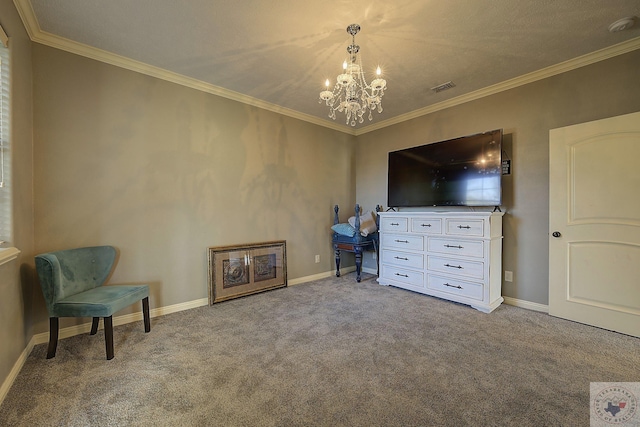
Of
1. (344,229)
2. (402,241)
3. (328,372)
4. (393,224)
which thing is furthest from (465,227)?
(328,372)

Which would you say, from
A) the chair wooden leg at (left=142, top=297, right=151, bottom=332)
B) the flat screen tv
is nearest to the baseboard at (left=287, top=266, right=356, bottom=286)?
the flat screen tv

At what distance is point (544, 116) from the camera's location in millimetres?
2777

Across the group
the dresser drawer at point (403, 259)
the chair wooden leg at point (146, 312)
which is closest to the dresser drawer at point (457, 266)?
the dresser drawer at point (403, 259)

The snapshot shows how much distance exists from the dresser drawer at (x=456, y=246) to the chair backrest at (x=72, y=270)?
340 centimetres

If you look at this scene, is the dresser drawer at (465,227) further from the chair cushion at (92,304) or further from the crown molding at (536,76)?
the chair cushion at (92,304)

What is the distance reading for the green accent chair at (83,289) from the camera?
188 cm

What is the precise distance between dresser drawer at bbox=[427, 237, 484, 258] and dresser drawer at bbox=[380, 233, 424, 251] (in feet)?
0.43

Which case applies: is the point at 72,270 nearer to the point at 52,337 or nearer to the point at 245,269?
the point at 52,337

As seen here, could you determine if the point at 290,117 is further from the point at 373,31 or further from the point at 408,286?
the point at 408,286

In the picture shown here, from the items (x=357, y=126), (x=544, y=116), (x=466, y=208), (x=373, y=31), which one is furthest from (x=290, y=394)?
(x=357, y=126)

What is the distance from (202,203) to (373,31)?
243 centimetres

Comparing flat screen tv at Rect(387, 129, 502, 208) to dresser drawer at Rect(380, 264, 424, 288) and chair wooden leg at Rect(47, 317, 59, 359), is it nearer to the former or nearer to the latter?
dresser drawer at Rect(380, 264, 424, 288)

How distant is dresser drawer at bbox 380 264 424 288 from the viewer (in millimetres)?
3377

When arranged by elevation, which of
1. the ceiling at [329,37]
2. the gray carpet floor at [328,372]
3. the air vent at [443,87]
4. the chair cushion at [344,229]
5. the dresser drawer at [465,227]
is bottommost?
the gray carpet floor at [328,372]
